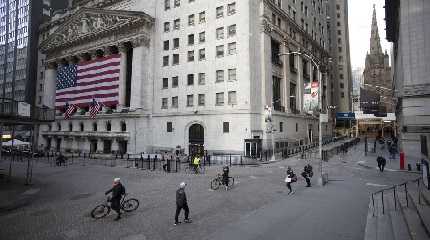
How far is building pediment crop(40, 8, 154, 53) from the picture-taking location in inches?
2131

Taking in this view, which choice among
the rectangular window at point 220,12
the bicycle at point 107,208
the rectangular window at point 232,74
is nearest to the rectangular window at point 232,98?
the rectangular window at point 232,74

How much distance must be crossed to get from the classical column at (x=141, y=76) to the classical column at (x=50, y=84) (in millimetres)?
33027

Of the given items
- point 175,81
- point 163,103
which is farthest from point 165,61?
point 163,103

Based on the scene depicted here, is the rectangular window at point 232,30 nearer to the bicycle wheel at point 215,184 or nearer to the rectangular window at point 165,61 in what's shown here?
the rectangular window at point 165,61

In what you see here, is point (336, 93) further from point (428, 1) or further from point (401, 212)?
point (401, 212)

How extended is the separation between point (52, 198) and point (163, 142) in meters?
32.4

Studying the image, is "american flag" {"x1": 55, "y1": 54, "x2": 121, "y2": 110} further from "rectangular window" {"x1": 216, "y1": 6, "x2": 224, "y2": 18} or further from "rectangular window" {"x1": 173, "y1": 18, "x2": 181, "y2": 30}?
"rectangular window" {"x1": 216, "y1": 6, "x2": 224, "y2": 18}

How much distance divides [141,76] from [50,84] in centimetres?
3569

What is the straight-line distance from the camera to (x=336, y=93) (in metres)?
104

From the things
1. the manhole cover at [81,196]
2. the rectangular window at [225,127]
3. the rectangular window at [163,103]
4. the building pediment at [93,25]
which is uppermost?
the building pediment at [93,25]

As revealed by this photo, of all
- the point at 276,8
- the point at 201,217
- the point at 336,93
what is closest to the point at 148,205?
the point at 201,217

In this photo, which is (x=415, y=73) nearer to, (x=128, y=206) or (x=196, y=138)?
(x=128, y=206)

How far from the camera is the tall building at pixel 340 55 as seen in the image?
4125 inches

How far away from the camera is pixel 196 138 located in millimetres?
48031
